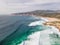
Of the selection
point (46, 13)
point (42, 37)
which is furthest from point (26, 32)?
point (46, 13)

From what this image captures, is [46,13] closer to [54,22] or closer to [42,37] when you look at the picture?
[54,22]

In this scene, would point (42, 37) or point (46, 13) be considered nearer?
point (42, 37)

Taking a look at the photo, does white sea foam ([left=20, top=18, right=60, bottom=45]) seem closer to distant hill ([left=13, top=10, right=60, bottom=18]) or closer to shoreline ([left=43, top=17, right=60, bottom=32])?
shoreline ([left=43, top=17, right=60, bottom=32])

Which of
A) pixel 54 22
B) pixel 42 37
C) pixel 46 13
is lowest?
pixel 42 37

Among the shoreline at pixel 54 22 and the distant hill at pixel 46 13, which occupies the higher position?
the distant hill at pixel 46 13

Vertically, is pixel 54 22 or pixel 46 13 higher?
pixel 46 13

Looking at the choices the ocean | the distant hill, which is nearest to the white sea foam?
the ocean

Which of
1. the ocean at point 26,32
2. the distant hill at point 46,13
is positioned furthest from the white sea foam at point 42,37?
the distant hill at point 46,13

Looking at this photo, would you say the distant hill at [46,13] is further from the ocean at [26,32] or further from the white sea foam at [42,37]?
the white sea foam at [42,37]

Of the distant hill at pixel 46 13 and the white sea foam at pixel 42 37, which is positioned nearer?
the white sea foam at pixel 42 37
